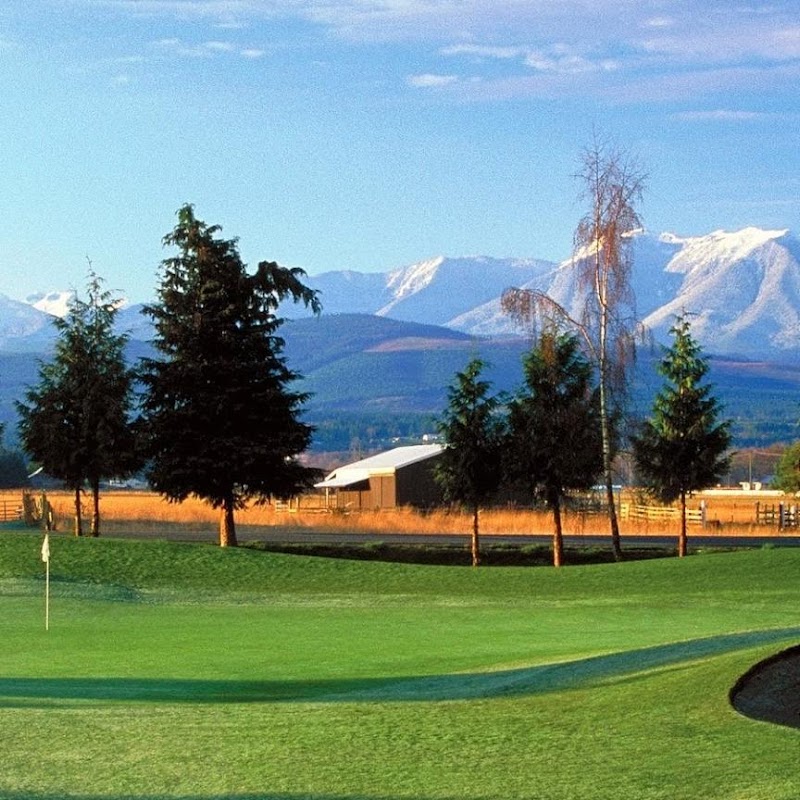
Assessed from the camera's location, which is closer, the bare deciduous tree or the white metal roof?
the bare deciduous tree

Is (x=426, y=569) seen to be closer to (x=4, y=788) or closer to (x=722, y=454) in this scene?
(x=722, y=454)

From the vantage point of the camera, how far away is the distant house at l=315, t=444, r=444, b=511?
3388 inches

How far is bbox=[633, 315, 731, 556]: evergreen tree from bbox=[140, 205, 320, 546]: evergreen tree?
1069 cm

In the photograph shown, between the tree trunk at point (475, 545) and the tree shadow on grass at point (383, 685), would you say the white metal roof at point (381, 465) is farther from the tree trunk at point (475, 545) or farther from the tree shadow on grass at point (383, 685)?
the tree shadow on grass at point (383, 685)

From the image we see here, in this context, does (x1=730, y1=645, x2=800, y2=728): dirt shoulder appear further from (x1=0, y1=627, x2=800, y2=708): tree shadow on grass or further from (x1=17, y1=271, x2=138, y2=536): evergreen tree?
(x1=17, y1=271, x2=138, y2=536): evergreen tree

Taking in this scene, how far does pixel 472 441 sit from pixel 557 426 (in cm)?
316

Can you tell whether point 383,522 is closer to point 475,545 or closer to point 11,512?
point 11,512

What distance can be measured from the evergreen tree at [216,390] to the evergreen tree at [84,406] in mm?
1974

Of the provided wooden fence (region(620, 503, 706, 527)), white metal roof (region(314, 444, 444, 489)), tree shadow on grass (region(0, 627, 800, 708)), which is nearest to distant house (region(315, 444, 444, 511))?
white metal roof (region(314, 444, 444, 489))

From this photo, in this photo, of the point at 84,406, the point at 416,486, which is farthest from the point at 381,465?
the point at 84,406

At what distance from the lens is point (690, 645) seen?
16.9 m

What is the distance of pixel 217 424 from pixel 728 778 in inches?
1447

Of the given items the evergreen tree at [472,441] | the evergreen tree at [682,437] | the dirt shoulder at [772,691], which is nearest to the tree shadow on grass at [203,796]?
the dirt shoulder at [772,691]

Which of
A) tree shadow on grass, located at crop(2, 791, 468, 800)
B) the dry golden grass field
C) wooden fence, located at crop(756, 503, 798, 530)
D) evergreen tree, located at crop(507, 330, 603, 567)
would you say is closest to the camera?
tree shadow on grass, located at crop(2, 791, 468, 800)
